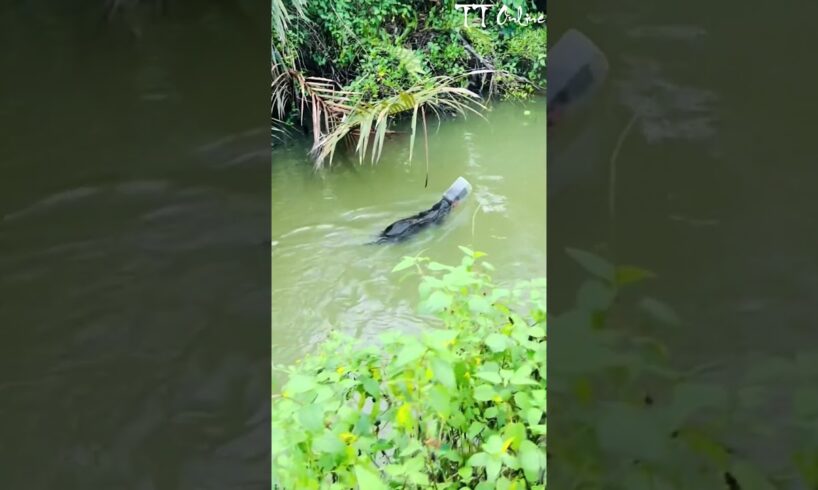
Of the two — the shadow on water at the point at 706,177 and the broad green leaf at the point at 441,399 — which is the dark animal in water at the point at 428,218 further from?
the shadow on water at the point at 706,177

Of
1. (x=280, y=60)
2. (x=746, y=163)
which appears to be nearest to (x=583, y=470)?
(x=746, y=163)

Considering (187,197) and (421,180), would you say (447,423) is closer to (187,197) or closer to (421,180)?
(187,197)

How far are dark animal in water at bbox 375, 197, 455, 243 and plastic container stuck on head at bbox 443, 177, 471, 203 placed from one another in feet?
0.07

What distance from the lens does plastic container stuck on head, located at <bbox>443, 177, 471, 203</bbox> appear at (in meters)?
3.11

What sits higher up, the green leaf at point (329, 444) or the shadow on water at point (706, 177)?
the shadow on water at point (706, 177)

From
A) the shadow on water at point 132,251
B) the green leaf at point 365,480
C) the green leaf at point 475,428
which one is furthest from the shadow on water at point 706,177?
the green leaf at point 475,428

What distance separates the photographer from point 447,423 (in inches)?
56.7

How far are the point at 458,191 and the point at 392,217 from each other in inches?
12.9

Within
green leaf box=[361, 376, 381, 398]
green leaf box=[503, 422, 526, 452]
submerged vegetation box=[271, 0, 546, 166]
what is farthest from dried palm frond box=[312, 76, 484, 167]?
green leaf box=[503, 422, 526, 452]

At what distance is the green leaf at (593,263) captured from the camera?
0.60m

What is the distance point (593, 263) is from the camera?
600mm

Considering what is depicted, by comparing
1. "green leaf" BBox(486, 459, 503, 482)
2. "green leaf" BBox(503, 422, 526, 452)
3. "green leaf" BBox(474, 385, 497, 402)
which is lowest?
"green leaf" BBox(503, 422, 526, 452)

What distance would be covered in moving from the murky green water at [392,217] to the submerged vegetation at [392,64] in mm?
107

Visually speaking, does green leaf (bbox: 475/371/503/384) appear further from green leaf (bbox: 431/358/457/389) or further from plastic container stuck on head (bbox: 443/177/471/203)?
plastic container stuck on head (bbox: 443/177/471/203)
